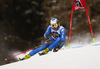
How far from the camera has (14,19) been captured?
843 cm

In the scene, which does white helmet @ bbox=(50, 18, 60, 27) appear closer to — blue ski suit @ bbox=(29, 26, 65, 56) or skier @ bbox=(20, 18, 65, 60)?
skier @ bbox=(20, 18, 65, 60)

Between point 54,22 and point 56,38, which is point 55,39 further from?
point 54,22

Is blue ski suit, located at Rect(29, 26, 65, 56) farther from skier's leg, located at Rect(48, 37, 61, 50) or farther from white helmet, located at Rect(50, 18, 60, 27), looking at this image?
white helmet, located at Rect(50, 18, 60, 27)

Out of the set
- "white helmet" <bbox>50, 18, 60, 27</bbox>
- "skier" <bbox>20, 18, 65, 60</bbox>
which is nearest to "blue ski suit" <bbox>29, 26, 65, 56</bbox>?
"skier" <bbox>20, 18, 65, 60</bbox>

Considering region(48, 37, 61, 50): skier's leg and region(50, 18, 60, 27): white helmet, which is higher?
region(50, 18, 60, 27): white helmet

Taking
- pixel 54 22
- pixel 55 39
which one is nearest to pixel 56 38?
pixel 55 39

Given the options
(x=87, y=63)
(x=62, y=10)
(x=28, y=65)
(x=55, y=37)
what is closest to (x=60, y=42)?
(x=55, y=37)

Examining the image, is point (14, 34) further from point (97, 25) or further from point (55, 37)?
point (55, 37)

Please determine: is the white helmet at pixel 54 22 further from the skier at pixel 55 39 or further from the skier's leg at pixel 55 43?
the skier's leg at pixel 55 43

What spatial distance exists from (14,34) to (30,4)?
184 centimetres

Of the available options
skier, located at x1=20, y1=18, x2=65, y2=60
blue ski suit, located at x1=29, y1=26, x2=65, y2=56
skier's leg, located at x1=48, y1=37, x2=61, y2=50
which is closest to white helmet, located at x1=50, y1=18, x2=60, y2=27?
skier, located at x1=20, y1=18, x2=65, y2=60

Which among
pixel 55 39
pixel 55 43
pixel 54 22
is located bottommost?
pixel 55 43

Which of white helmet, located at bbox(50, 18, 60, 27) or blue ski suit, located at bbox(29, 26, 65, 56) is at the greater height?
white helmet, located at bbox(50, 18, 60, 27)

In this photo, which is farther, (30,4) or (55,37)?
(30,4)
